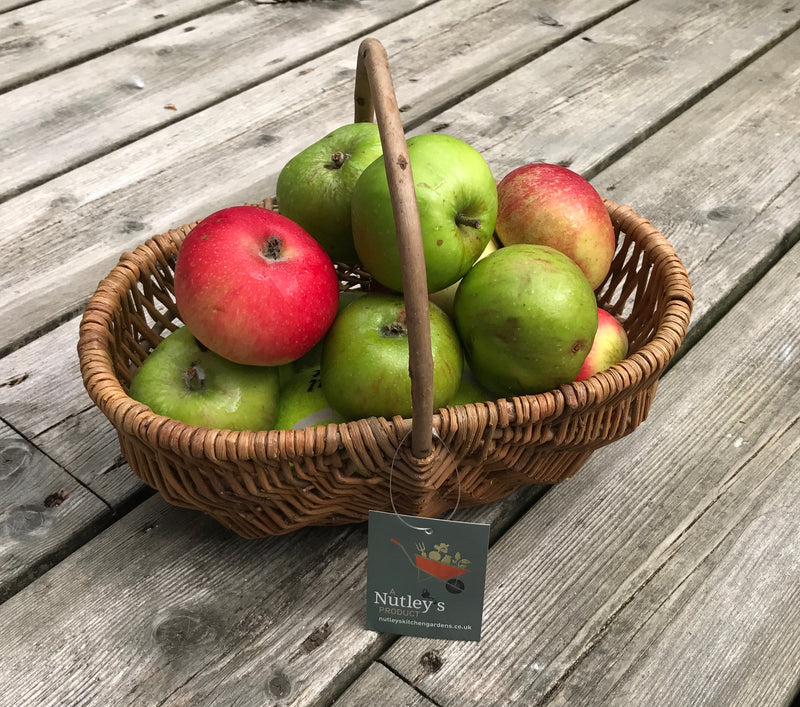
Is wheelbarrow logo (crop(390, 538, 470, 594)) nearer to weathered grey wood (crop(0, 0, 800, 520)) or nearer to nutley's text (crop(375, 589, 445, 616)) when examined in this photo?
nutley's text (crop(375, 589, 445, 616))

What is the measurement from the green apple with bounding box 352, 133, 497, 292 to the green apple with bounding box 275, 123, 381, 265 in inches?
2.1

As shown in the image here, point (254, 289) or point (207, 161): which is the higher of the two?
point (254, 289)

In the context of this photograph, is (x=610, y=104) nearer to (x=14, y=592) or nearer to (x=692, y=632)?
(x=692, y=632)

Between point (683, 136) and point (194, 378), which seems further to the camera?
point (683, 136)

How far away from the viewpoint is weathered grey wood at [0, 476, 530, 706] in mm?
709

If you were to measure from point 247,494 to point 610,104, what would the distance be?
1108mm

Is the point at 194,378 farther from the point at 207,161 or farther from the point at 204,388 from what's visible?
the point at 207,161

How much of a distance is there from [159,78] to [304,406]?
0.99 meters

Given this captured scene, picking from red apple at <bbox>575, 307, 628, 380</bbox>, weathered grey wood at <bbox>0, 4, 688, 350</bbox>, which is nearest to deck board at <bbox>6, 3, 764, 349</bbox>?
weathered grey wood at <bbox>0, 4, 688, 350</bbox>

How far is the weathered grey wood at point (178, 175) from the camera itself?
1.15 metres

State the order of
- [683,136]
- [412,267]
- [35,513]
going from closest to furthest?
[412,267], [35,513], [683,136]

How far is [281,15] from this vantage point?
1.74 meters

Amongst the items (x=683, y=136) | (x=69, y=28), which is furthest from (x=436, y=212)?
Result: (x=69, y=28)

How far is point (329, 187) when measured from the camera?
854 millimetres
